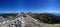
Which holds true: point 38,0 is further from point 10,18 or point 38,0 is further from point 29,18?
point 10,18

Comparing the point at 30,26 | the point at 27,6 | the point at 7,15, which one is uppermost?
the point at 27,6

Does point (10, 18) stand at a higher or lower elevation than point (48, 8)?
lower

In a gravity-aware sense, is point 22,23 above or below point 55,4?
below

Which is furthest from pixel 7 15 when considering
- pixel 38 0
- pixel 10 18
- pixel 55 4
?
pixel 55 4

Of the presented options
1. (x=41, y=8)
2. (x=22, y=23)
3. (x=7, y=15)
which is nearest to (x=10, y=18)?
(x=7, y=15)

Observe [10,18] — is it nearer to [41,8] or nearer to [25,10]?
[25,10]
